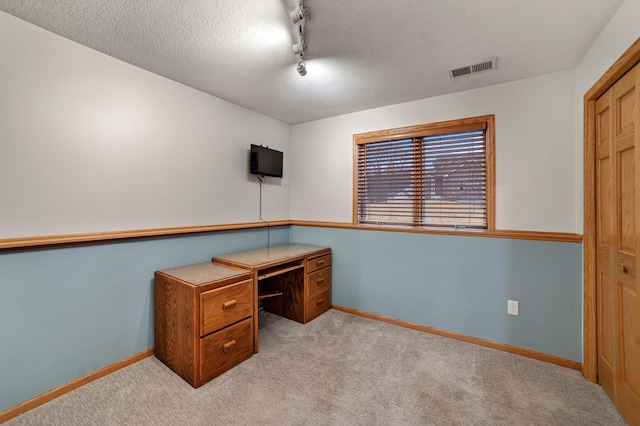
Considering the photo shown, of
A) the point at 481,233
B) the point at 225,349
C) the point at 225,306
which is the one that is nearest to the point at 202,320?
the point at 225,306

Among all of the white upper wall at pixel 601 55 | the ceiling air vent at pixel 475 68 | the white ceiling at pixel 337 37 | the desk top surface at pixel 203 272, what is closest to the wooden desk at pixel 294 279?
the desk top surface at pixel 203 272

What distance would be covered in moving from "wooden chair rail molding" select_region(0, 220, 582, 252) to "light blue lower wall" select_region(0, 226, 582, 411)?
6 cm

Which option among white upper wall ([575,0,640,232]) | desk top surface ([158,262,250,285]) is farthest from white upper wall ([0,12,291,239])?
white upper wall ([575,0,640,232])

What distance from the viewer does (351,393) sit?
1797 millimetres

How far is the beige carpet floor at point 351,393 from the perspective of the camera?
1581 millimetres

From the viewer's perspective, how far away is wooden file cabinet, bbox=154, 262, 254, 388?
1.86m

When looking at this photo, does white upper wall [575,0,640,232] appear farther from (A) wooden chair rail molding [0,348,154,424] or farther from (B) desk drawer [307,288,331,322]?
(A) wooden chair rail molding [0,348,154,424]

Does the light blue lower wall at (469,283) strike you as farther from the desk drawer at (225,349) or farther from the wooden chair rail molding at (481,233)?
the desk drawer at (225,349)

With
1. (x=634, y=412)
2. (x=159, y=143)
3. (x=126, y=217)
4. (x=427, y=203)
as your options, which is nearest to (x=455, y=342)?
(x=634, y=412)

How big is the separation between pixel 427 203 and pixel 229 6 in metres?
2.31

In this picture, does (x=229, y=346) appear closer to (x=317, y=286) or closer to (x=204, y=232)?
(x=204, y=232)

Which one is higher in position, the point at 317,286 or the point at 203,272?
the point at 203,272

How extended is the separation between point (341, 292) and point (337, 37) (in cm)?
257

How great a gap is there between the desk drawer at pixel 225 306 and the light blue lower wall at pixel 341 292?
689 millimetres
